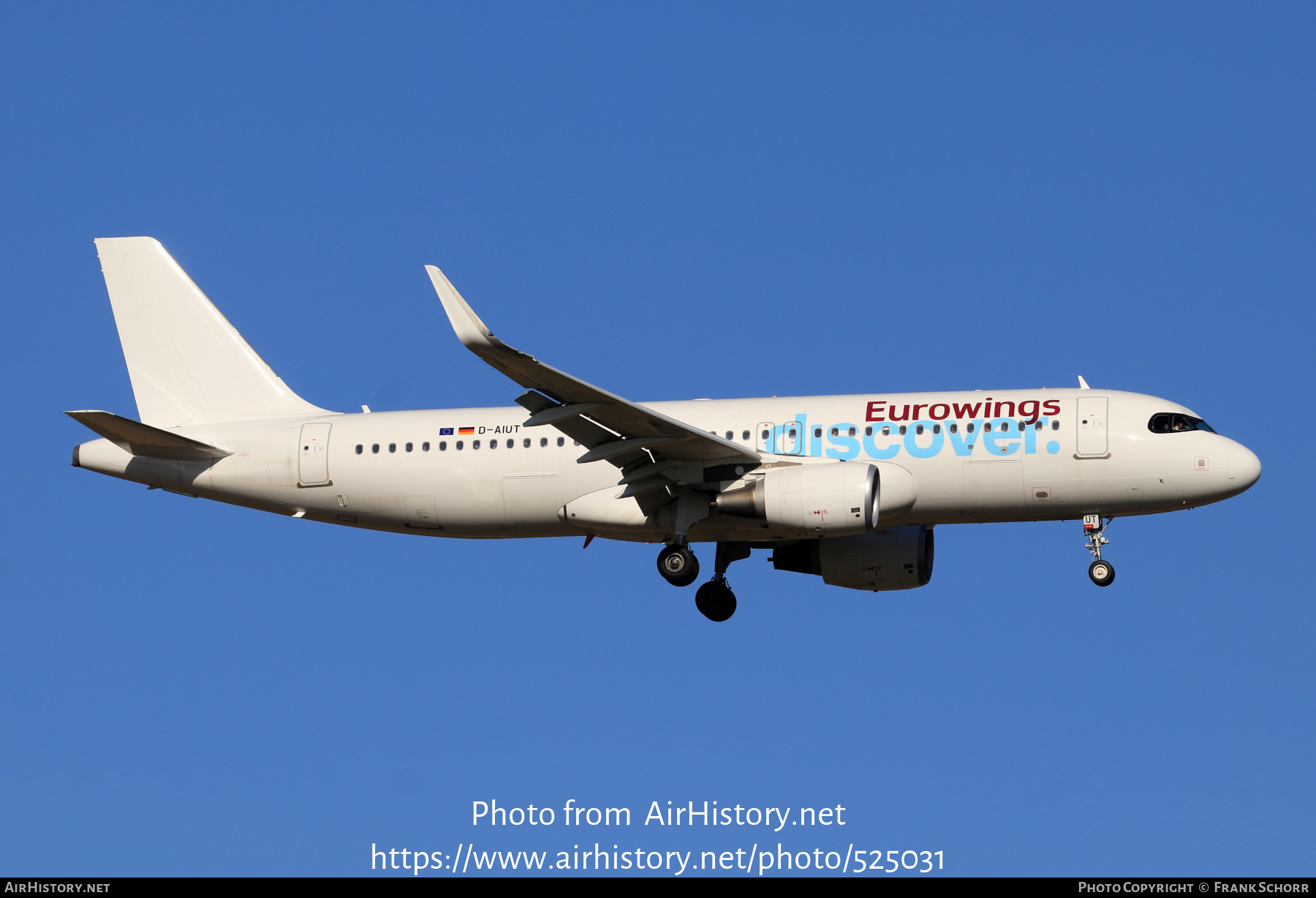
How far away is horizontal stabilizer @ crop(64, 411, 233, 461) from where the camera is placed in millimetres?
35344

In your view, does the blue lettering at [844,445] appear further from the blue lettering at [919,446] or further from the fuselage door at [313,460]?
the fuselage door at [313,460]

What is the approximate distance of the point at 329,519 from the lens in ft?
122

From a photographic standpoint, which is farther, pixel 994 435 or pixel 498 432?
pixel 498 432

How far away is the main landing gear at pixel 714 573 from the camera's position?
114ft

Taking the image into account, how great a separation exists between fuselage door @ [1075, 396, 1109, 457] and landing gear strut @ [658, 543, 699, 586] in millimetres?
8504

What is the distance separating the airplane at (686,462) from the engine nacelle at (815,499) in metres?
0.04

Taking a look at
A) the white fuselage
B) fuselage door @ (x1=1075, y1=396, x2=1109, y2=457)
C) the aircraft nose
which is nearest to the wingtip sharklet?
the white fuselage

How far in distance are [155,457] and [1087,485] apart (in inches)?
823

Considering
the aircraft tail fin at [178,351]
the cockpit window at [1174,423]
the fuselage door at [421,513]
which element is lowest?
the fuselage door at [421,513]

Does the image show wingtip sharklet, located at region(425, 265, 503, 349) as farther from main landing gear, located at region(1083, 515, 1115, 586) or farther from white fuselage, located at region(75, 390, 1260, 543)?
main landing gear, located at region(1083, 515, 1115, 586)

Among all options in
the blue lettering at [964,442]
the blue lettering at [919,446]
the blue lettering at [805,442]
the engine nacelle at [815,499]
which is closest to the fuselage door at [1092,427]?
the blue lettering at [964,442]
